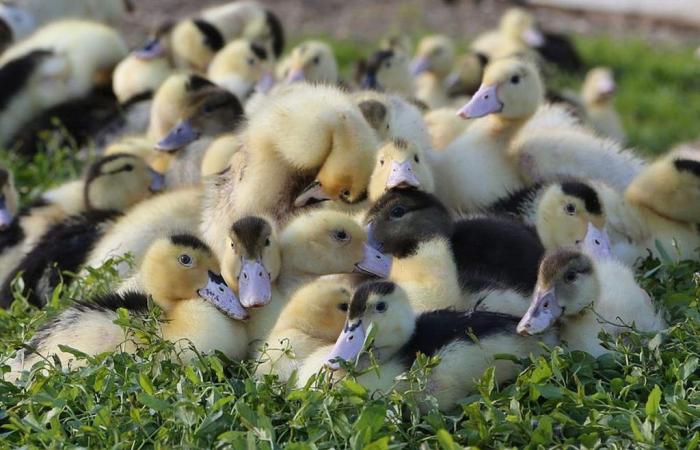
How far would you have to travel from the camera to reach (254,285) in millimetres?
4105

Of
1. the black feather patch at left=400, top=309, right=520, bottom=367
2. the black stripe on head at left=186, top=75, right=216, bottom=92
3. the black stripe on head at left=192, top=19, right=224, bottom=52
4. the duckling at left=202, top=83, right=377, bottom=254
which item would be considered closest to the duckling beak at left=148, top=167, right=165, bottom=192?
the black stripe on head at left=186, top=75, right=216, bottom=92

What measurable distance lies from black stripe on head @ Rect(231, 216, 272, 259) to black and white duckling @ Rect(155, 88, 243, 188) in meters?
1.53

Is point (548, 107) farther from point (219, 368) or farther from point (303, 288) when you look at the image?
point (219, 368)

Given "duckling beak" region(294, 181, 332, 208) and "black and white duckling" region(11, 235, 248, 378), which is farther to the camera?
"duckling beak" region(294, 181, 332, 208)

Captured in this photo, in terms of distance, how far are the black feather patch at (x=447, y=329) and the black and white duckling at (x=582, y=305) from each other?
0.28ft

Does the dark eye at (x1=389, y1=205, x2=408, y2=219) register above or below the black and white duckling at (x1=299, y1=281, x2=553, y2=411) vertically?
below

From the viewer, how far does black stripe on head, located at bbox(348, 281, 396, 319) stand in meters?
3.70

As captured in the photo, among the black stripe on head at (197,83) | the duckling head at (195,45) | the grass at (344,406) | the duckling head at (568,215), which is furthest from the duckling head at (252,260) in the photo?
the duckling head at (195,45)

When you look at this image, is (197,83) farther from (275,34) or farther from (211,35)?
(275,34)

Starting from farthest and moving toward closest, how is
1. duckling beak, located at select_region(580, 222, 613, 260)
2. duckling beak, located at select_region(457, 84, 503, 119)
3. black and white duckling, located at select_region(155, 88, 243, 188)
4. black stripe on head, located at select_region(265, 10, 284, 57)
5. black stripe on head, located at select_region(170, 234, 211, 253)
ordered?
black stripe on head, located at select_region(265, 10, 284, 57) → black and white duckling, located at select_region(155, 88, 243, 188) → duckling beak, located at select_region(457, 84, 503, 119) → duckling beak, located at select_region(580, 222, 613, 260) → black stripe on head, located at select_region(170, 234, 211, 253)

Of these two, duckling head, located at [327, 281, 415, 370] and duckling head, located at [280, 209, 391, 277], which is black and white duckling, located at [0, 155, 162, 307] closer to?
duckling head, located at [280, 209, 391, 277]

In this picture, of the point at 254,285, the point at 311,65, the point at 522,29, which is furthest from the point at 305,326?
the point at 522,29

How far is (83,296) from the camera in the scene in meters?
4.55

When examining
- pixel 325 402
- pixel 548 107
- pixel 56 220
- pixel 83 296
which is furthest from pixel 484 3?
pixel 325 402
